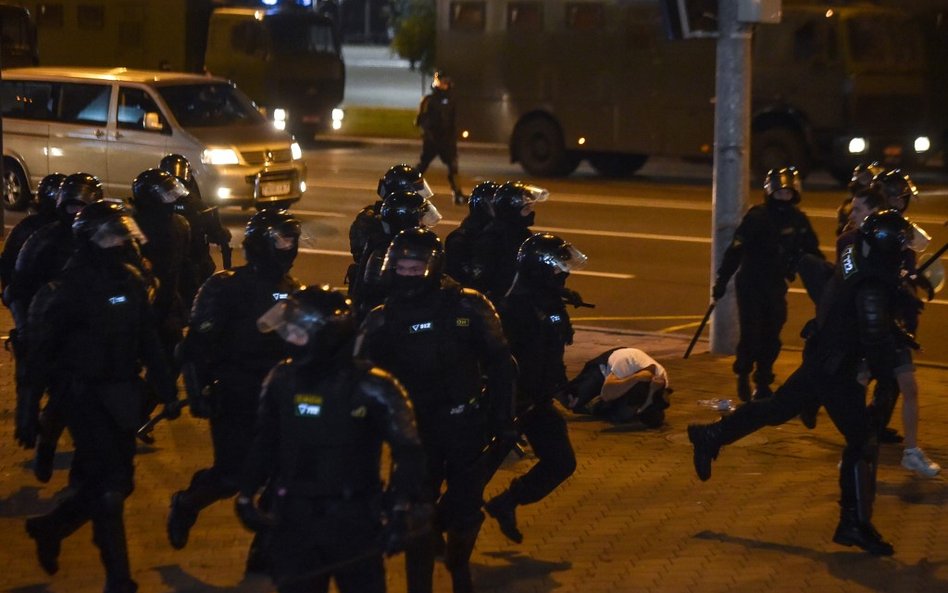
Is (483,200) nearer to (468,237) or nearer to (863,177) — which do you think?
(468,237)

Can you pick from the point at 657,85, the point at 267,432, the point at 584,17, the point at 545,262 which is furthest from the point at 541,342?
the point at 584,17

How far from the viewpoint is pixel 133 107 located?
20.0m

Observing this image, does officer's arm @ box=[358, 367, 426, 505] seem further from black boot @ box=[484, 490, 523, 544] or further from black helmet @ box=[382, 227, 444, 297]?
black boot @ box=[484, 490, 523, 544]

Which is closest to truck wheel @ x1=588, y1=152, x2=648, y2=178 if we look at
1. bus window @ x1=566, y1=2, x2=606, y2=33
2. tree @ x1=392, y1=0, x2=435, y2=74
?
bus window @ x1=566, y1=2, x2=606, y2=33

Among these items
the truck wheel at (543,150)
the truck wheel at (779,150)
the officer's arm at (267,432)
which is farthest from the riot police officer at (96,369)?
the truck wheel at (543,150)

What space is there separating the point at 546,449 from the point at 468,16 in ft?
70.0

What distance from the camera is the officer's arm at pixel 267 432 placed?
5.32 m

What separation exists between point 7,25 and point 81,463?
22.6 meters

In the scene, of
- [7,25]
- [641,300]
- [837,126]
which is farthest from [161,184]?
[7,25]

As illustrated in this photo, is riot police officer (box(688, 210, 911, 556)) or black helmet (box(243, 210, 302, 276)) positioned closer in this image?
black helmet (box(243, 210, 302, 276))

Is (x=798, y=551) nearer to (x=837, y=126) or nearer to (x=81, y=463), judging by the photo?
(x=81, y=463)

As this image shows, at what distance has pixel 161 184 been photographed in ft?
29.3

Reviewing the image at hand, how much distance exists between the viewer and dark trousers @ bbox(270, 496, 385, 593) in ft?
17.0

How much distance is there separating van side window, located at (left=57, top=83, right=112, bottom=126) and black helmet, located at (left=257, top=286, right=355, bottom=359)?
1540 cm
